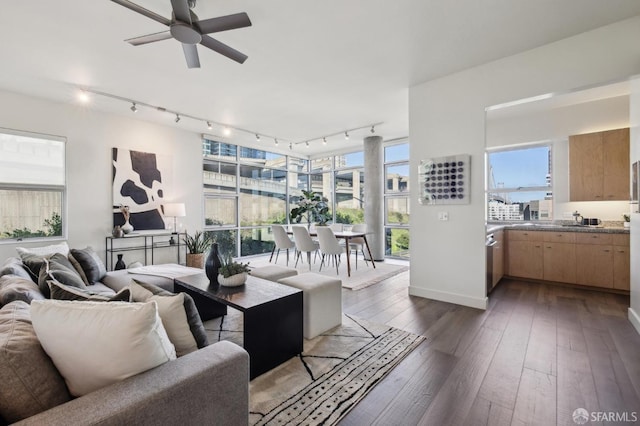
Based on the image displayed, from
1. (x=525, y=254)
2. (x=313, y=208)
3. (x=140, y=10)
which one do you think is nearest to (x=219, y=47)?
(x=140, y=10)

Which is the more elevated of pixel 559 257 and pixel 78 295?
pixel 78 295

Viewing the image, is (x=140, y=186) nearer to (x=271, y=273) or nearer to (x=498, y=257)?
(x=271, y=273)

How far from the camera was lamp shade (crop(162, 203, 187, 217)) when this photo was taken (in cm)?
517

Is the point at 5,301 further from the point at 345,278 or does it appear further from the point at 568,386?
the point at 345,278

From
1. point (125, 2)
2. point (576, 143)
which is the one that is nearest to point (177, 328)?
point (125, 2)

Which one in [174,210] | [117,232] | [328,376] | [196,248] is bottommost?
[328,376]

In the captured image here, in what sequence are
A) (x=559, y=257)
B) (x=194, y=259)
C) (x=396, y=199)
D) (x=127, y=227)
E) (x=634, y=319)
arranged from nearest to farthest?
(x=634, y=319), (x=559, y=257), (x=127, y=227), (x=194, y=259), (x=396, y=199)

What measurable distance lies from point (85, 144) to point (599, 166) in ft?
26.4

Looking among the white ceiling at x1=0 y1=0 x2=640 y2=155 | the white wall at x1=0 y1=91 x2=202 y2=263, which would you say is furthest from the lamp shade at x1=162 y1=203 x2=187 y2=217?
the white ceiling at x1=0 y1=0 x2=640 y2=155

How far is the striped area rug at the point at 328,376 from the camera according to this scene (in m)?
1.67

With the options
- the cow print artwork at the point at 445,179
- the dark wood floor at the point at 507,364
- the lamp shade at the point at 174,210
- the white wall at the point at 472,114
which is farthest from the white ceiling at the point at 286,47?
the dark wood floor at the point at 507,364

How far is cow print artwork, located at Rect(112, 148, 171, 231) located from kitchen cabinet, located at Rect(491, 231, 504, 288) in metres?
5.69

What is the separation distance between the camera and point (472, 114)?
3377 millimetres

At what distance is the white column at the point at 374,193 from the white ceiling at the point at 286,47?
1929 millimetres
